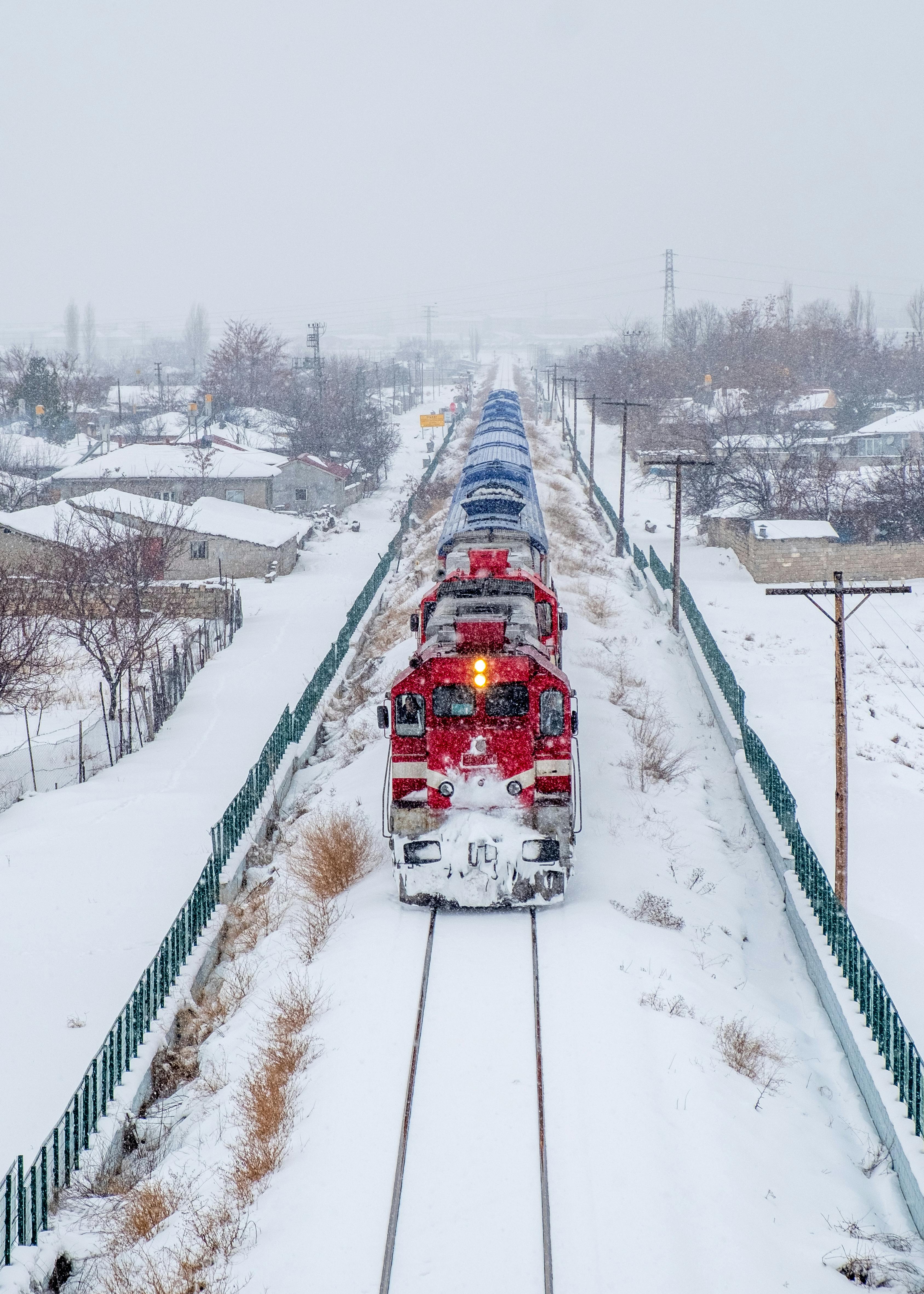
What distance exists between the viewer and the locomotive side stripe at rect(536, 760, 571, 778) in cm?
1508

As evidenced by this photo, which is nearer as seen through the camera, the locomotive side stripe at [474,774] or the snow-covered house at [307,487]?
the locomotive side stripe at [474,774]

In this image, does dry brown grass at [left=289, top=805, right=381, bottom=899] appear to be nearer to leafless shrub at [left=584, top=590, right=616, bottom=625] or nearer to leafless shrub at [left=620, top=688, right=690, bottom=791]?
leafless shrub at [left=620, top=688, right=690, bottom=791]

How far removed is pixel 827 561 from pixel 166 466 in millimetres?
35700

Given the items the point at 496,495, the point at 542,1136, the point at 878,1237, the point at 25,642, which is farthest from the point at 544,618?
the point at 25,642

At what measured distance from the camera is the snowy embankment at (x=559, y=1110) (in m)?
9.38

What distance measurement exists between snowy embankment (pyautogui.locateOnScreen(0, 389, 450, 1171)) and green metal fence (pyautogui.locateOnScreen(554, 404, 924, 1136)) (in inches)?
371

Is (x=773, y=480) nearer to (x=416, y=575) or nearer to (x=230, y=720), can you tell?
(x=416, y=575)

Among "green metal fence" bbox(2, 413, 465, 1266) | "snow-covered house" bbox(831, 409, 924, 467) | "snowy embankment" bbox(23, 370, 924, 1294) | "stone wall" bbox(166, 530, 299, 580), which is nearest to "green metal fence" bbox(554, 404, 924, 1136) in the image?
"snowy embankment" bbox(23, 370, 924, 1294)

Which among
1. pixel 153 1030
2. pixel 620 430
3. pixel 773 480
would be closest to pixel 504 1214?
pixel 153 1030

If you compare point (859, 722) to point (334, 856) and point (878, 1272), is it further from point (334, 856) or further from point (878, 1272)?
point (878, 1272)

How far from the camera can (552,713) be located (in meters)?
15.0

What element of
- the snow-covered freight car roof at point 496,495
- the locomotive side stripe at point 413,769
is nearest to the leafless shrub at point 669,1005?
the locomotive side stripe at point 413,769

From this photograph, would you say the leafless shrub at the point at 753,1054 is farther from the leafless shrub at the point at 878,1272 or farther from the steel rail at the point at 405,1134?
the steel rail at the point at 405,1134

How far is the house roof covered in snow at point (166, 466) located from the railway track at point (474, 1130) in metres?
48.7
